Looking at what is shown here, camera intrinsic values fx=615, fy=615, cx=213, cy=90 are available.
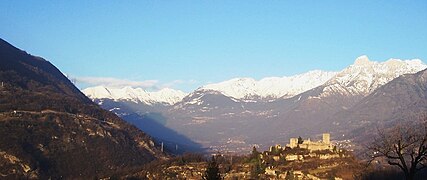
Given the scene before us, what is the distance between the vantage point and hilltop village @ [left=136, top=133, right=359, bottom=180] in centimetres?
12219

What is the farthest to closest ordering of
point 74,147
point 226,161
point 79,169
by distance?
1. point 74,147
2. point 79,169
3. point 226,161

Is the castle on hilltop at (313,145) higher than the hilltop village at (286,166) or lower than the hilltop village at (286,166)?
higher

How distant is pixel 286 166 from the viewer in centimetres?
13162

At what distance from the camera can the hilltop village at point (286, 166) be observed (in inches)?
4811

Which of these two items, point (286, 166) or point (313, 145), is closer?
point (286, 166)

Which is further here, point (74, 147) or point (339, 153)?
point (74, 147)

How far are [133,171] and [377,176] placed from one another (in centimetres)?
8338

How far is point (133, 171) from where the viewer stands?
166 meters

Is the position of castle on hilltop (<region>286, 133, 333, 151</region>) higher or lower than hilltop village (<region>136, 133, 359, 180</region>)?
higher

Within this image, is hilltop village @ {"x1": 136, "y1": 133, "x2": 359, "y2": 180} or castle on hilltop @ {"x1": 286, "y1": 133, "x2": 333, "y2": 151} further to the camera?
castle on hilltop @ {"x1": 286, "y1": 133, "x2": 333, "y2": 151}

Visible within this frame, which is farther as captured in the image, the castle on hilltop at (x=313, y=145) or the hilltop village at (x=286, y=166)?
the castle on hilltop at (x=313, y=145)

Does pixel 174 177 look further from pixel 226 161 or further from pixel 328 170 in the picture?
pixel 328 170

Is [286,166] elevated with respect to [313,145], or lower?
lower

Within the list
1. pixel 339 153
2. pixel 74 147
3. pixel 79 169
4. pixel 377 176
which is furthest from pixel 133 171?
pixel 377 176
